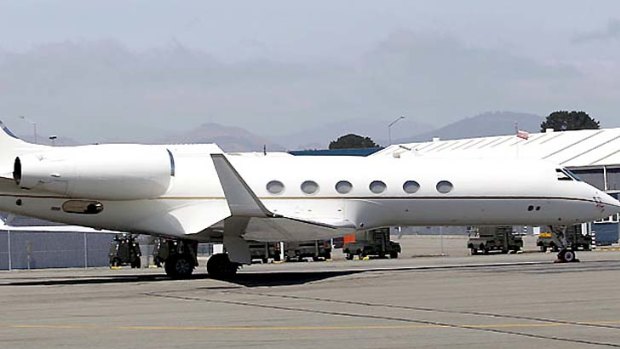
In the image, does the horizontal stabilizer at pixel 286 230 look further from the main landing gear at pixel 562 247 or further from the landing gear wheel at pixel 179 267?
the main landing gear at pixel 562 247

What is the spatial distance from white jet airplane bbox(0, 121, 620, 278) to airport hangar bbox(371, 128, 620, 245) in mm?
27645

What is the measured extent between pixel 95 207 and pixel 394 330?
15928 millimetres

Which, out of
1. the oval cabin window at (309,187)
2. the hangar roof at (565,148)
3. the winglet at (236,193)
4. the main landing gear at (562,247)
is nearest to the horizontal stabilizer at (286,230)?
the winglet at (236,193)

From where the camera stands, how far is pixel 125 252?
48688 millimetres

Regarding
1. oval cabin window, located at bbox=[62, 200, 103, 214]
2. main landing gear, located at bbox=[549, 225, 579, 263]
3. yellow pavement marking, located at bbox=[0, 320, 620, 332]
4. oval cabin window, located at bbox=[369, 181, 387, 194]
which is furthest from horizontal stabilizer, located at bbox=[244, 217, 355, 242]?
yellow pavement marking, located at bbox=[0, 320, 620, 332]

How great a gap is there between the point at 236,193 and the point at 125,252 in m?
22.0

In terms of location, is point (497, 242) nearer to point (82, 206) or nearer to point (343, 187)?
point (343, 187)

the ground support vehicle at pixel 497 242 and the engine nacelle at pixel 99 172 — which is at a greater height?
the engine nacelle at pixel 99 172

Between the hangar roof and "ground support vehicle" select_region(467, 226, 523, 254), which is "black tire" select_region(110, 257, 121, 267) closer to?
"ground support vehicle" select_region(467, 226, 523, 254)

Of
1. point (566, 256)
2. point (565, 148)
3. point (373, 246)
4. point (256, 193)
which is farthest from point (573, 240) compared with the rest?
point (565, 148)

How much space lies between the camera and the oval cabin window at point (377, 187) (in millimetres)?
32250

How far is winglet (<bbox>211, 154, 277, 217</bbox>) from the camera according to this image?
27.7 metres

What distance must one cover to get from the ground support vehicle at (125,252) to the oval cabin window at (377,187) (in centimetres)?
1804

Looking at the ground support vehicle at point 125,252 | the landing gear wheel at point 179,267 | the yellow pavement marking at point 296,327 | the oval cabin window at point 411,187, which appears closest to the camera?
the yellow pavement marking at point 296,327
